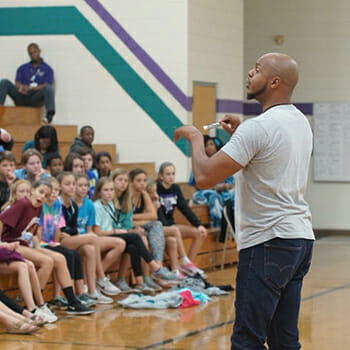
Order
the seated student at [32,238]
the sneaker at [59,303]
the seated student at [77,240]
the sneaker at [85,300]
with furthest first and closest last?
the seated student at [77,240] < the sneaker at [85,300] < the sneaker at [59,303] < the seated student at [32,238]

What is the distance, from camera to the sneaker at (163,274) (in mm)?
8883

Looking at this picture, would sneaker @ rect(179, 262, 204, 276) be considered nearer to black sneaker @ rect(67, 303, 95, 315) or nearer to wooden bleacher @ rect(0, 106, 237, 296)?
wooden bleacher @ rect(0, 106, 237, 296)

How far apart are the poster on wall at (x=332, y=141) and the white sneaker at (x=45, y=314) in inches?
346

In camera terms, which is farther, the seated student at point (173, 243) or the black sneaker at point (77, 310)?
the seated student at point (173, 243)

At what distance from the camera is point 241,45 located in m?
13.7

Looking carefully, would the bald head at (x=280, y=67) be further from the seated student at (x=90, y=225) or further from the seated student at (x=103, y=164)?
the seated student at (x=103, y=164)

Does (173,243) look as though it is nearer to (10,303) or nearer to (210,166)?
(10,303)

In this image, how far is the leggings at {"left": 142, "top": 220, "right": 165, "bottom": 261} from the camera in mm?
9000

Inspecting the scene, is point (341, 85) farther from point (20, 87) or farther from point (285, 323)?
point (285, 323)

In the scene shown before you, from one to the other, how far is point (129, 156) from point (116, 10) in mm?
2130

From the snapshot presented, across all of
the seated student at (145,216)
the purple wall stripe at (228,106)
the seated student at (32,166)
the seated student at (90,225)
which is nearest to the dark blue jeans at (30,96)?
the purple wall stripe at (228,106)

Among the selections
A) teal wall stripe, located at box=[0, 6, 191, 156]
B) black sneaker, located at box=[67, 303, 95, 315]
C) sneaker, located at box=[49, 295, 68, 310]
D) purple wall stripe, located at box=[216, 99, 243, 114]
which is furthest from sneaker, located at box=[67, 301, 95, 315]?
purple wall stripe, located at box=[216, 99, 243, 114]

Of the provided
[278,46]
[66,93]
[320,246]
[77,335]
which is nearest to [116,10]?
[66,93]

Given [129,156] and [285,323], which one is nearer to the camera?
[285,323]
